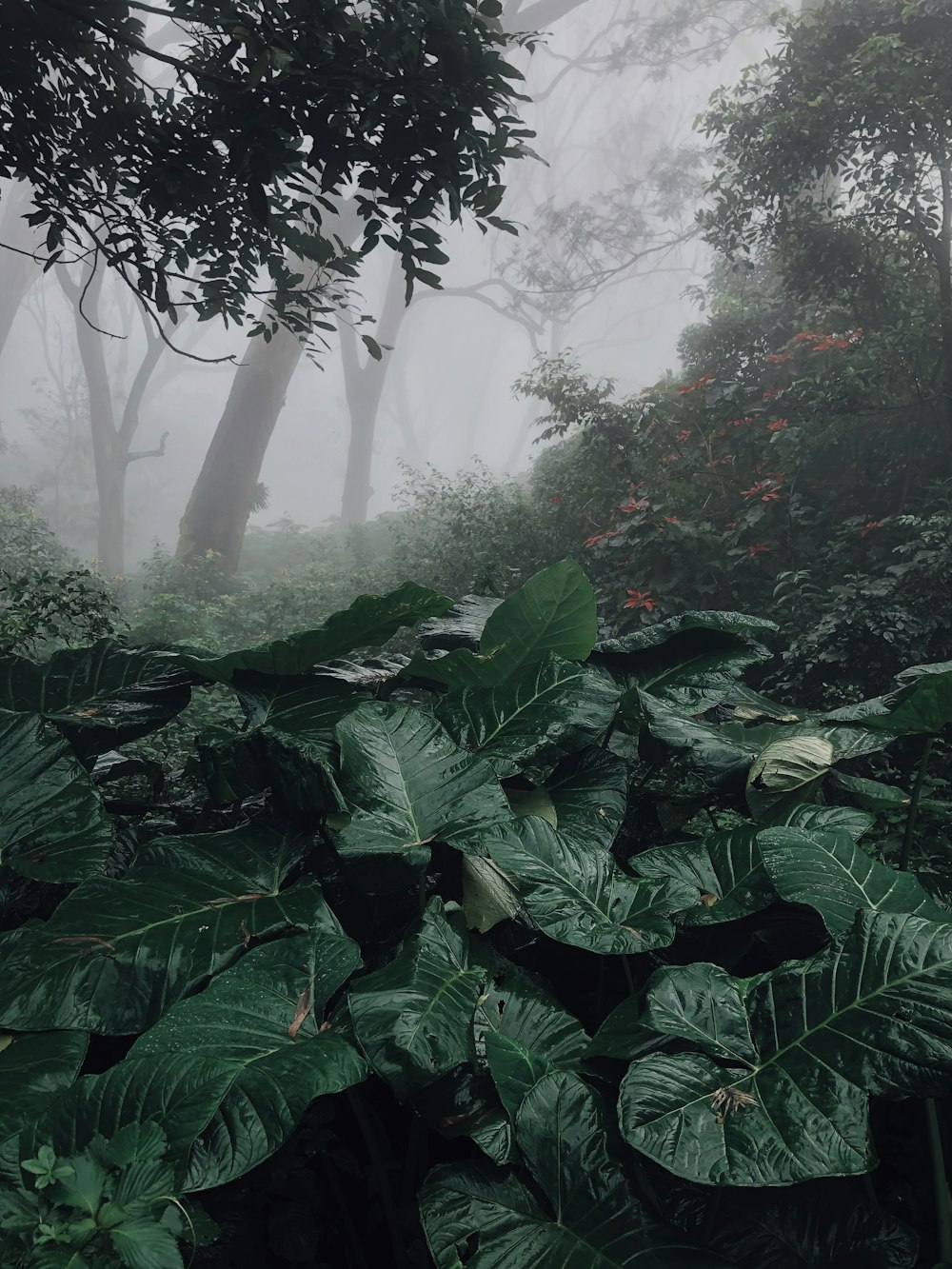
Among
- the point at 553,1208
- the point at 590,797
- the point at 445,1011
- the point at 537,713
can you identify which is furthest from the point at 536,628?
the point at 553,1208

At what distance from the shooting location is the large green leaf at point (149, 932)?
31.3 inches

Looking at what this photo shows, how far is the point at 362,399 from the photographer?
16.1 metres

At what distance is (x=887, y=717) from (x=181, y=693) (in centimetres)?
113

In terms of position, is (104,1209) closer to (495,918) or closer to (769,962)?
(495,918)

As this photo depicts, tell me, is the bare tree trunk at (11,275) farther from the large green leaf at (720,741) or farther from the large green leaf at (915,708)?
the large green leaf at (915,708)

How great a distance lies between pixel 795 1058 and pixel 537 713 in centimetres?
58

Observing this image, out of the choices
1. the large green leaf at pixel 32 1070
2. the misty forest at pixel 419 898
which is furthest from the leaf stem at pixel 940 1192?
the large green leaf at pixel 32 1070

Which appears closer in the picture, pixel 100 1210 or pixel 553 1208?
pixel 100 1210

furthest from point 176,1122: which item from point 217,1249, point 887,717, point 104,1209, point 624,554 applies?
point 624,554

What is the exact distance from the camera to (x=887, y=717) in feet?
3.48

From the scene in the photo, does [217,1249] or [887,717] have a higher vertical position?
[887,717]

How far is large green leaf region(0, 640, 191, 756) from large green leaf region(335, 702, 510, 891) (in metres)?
0.40

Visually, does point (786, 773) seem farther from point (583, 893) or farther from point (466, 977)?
point (466, 977)

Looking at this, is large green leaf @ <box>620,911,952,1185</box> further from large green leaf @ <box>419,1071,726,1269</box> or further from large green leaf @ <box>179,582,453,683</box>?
large green leaf @ <box>179,582,453,683</box>
